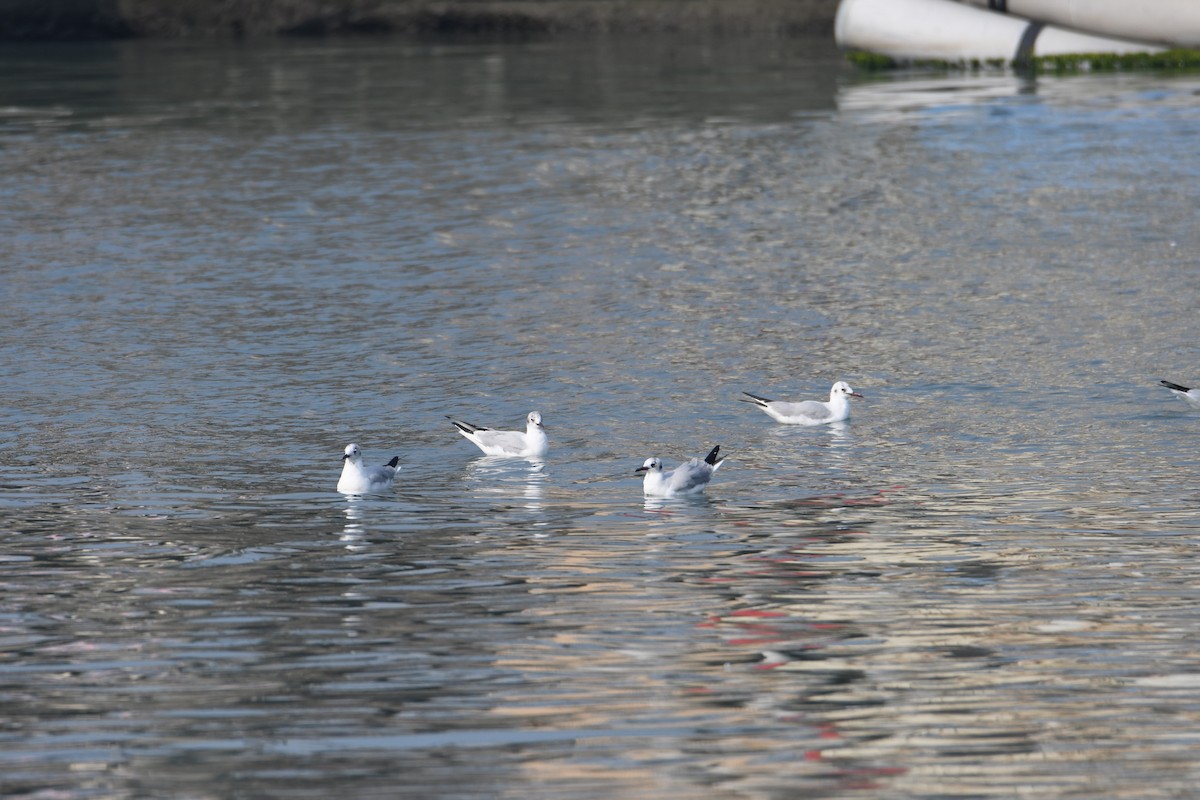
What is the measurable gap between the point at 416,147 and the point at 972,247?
1563cm

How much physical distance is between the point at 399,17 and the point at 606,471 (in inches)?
2191

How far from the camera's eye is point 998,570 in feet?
44.8

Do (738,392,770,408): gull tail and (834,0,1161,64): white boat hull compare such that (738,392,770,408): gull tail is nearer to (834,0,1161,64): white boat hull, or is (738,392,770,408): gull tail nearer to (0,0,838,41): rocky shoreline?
(834,0,1161,64): white boat hull

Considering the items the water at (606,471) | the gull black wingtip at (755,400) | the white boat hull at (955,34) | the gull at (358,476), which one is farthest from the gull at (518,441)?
the white boat hull at (955,34)

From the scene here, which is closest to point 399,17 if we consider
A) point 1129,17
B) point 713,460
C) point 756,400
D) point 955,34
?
point 955,34

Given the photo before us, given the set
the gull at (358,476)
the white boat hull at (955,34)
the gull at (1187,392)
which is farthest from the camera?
the white boat hull at (955,34)

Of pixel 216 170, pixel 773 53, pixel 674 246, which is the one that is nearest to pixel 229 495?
pixel 674 246

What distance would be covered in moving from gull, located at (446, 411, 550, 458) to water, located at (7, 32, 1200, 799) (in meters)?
0.22

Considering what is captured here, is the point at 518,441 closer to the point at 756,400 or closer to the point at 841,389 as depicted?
the point at 756,400

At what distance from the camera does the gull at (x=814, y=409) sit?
741 inches

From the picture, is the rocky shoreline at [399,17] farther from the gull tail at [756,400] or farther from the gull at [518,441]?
the gull at [518,441]

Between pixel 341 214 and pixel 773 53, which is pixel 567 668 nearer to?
pixel 341 214

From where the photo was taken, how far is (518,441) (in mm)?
17594

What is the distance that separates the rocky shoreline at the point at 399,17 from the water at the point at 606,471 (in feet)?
90.8
